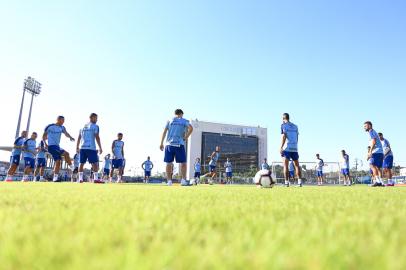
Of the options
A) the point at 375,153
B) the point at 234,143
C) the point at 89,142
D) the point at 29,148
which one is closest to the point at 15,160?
the point at 29,148

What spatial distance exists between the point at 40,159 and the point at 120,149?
404 cm

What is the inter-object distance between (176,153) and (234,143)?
243ft

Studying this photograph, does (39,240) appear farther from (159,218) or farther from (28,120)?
(28,120)

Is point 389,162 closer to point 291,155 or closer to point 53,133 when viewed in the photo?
point 291,155

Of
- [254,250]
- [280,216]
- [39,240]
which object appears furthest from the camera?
[280,216]

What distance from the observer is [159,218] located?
5.29ft

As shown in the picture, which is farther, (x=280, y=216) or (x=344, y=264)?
(x=280, y=216)

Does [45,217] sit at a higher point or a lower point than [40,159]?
lower

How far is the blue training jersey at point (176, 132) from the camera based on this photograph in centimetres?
897

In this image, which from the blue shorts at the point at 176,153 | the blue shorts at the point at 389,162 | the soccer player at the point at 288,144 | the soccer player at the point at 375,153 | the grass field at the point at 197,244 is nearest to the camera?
the grass field at the point at 197,244

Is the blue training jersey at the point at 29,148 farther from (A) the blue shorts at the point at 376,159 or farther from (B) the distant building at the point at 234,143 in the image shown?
(B) the distant building at the point at 234,143

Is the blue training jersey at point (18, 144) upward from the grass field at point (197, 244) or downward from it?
upward

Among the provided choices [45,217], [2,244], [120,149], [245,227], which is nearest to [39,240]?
[2,244]

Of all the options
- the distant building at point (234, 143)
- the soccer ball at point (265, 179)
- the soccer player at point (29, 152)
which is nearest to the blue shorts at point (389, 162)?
the soccer ball at point (265, 179)
